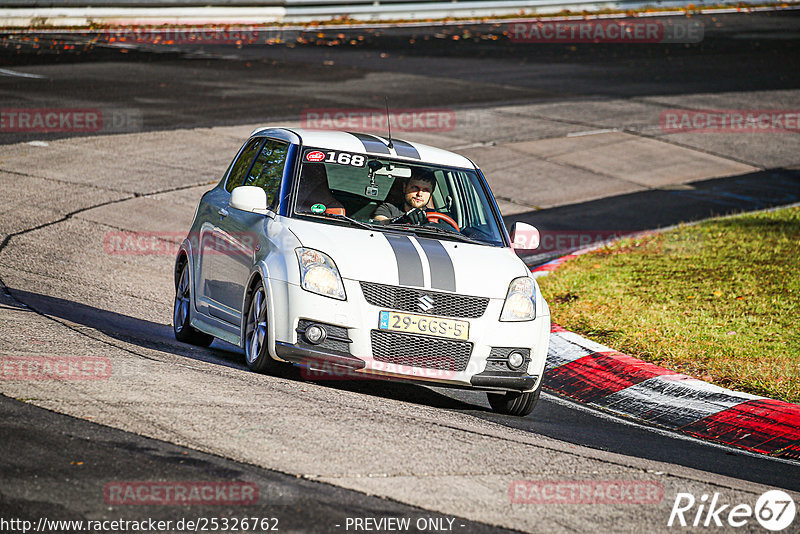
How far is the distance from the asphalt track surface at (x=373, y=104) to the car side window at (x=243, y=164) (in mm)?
1320

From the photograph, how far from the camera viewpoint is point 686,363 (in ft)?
30.7

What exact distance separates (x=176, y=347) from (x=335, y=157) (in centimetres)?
189

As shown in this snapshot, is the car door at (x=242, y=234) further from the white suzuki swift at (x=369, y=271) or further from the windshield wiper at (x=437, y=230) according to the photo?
the windshield wiper at (x=437, y=230)

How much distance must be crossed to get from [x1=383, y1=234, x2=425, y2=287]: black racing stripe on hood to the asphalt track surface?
0.91 meters

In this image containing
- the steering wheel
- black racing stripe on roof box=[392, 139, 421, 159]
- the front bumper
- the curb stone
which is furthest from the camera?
black racing stripe on roof box=[392, 139, 421, 159]

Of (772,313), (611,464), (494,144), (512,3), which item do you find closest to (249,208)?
(611,464)

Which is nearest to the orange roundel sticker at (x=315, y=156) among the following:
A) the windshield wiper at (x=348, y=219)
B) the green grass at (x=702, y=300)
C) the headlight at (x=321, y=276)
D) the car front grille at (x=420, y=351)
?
the windshield wiper at (x=348, y=219)

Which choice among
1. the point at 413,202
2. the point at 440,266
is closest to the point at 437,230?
the point at 413,202

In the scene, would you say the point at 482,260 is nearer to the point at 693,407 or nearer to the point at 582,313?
the point at 693,407

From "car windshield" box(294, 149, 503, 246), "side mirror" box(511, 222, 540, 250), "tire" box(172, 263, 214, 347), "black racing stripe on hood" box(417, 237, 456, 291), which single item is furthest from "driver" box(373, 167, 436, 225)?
"tire" box(172, 263, 214, 347)

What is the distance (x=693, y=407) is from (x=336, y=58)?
2046 cm

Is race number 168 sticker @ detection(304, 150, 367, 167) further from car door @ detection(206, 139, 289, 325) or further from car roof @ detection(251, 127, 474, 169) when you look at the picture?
car door @ detection(206, 139, 289, 325)

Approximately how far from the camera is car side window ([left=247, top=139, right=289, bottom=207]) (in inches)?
329

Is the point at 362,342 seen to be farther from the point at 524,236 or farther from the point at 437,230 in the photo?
the point at 524,236
